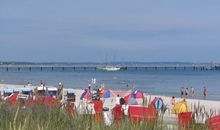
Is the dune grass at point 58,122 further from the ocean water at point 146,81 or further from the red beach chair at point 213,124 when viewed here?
the ocean water at point 146,81

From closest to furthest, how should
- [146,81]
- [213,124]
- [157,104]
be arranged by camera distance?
[213,124] < [157,104] < [146,81]

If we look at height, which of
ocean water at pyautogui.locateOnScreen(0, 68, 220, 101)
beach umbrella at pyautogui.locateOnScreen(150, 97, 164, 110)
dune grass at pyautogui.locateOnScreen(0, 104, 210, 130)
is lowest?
ocean water at pyautogui.locateOnScreen(0, 68, 220, 101)

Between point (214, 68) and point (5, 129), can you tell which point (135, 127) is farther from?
point (214, 68)

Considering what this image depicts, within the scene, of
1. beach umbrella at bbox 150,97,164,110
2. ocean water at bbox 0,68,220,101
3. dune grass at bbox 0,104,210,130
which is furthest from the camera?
ocean water at bbox 0,68,220,101

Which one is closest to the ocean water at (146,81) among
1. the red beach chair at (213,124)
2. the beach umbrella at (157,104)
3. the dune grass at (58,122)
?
the beach umbrella at (157,104)

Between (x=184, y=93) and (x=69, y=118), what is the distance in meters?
32.6

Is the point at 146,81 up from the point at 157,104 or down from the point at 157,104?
down

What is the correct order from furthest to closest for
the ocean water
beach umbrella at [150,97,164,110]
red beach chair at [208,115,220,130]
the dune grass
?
the ocean water < beach umbrella at [150,97,164,110] < red beach chair at [208,115,220,130] < the dune grass

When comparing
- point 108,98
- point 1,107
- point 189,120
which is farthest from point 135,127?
point 108,98

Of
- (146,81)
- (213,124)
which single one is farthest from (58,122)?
(146,81)

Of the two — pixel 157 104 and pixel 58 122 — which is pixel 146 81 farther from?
pixel 58 122

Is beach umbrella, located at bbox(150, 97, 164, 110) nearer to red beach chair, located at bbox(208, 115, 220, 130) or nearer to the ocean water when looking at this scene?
red beach chair, located at bbox(208, 115, 220, 130)

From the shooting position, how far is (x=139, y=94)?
1992cm

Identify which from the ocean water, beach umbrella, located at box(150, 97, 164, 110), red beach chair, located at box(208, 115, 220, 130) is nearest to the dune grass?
red beach chair, located at box(208, 115, 220, 130)
